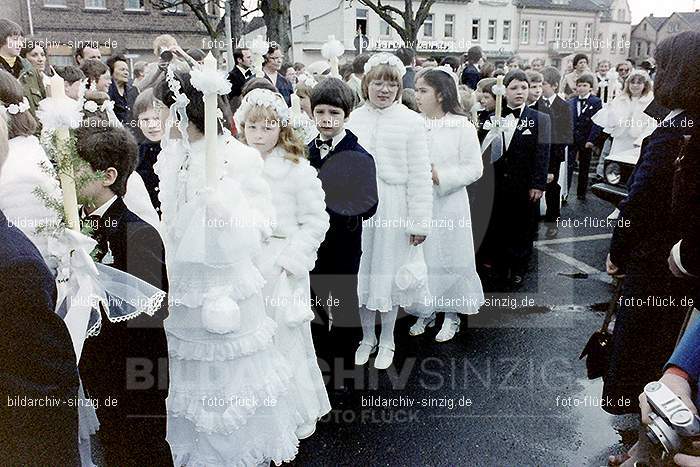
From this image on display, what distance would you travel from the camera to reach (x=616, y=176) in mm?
4582

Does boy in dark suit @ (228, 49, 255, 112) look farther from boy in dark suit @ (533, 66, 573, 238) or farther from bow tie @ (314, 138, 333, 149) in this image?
boy in dark suit @ (533, 66, 573, 238)

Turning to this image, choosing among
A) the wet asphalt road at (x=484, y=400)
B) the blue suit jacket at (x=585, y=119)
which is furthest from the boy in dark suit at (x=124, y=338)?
the blue suit jacket at (x=585, y=119)

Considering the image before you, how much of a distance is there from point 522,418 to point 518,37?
53202mm

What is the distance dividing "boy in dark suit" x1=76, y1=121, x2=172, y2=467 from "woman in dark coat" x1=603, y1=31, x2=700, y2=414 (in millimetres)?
2470

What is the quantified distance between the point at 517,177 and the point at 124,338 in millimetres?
4572

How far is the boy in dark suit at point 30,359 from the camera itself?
1.77 m

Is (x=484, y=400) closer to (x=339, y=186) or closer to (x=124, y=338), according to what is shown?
(x=339, y=186)

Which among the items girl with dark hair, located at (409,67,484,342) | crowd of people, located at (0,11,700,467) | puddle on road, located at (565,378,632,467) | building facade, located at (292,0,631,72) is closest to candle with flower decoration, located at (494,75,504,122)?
girl with dark hair, located at (409,67,484,342)

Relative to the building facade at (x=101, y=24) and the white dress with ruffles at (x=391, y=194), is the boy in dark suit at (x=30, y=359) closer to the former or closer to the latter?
the white dress with ruffles at (x=391, y=194)

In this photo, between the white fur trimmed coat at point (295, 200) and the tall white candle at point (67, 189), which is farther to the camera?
the white fur trimmed coat at point (295, 200)

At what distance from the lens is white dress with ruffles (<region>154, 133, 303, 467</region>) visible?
2.88m

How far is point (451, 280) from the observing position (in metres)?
5.25

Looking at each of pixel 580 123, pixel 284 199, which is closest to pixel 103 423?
pixel 284 199

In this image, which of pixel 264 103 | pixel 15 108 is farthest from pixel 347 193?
pixel 15 108
